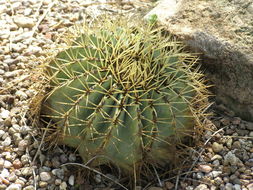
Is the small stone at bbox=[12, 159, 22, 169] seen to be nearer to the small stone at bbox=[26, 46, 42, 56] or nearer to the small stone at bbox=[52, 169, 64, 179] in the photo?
the small stone at bbox=[52, 169, 64, 179]

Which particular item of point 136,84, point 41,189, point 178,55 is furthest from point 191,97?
point 41,189

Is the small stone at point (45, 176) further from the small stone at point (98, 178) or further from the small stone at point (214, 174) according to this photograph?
the small stone at point (214, 174)

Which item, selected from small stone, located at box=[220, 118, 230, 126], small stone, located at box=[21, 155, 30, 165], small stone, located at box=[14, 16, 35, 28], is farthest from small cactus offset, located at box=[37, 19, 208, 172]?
small stone, located at box=[14, 16, 35, 28]

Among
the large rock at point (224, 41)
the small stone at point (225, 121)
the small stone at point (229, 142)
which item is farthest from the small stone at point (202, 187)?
the large rock at point (224, 41)

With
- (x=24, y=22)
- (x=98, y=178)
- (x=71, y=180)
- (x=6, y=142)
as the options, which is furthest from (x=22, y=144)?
(x=24, y=22)

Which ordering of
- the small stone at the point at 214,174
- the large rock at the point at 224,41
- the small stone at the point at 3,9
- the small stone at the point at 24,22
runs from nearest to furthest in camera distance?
the small stone at the point at 214,174 → the large rock at the point at 224,41 → the small stone at the point at 24,22 → the small stone at the point at 3,9
